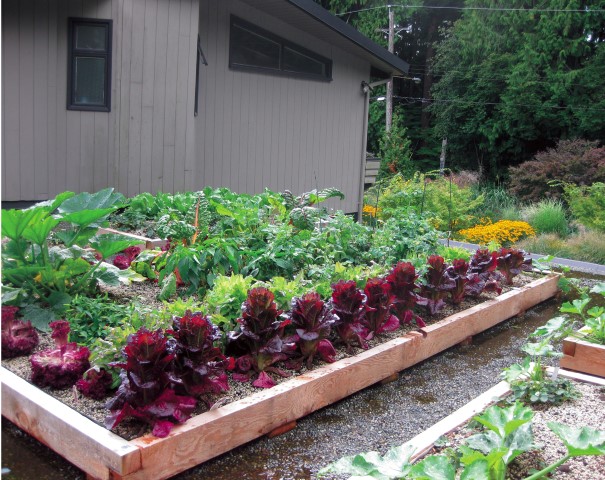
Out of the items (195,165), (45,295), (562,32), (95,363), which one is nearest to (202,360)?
(95,363)

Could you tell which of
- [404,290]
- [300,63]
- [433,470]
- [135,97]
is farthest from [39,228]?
[300,63]

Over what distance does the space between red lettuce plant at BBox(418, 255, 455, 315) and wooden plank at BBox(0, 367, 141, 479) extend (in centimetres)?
303

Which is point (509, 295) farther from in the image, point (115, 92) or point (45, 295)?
point (115, 92)

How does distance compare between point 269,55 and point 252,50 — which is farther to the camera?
point 269,55

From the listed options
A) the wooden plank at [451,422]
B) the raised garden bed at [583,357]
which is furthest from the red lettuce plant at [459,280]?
the wooden plank at [451,422]

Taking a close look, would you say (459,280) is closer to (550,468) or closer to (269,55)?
(550,468)

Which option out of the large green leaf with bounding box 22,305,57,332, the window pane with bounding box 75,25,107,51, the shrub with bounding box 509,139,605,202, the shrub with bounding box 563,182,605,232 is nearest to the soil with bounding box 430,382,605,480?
the large green leaf with bounding box 22,305,57,332

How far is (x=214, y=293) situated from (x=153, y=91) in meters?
5.12

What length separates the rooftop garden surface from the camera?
320 centimetres

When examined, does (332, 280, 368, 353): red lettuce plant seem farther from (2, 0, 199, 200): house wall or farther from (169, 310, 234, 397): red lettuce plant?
(2, 0, 199, 200): house wall

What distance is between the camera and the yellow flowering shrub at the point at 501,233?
1078 centimetres

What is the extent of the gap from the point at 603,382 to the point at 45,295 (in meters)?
3.51

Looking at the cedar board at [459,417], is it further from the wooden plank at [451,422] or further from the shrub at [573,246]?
the shrub at [573,246]

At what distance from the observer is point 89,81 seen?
8188 mm
